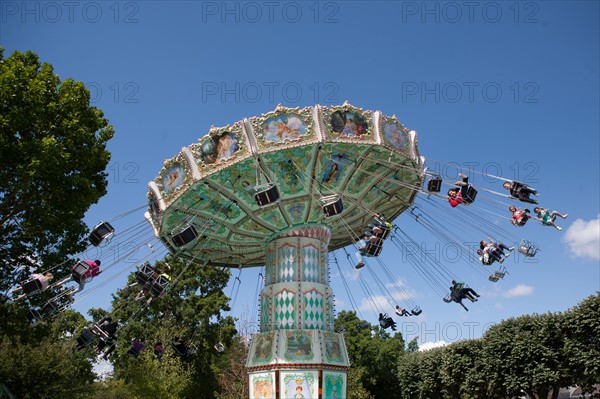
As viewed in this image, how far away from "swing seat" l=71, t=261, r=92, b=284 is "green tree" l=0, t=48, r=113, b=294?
2368mm

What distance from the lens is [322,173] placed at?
48.0 feet

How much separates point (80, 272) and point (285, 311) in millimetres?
5649

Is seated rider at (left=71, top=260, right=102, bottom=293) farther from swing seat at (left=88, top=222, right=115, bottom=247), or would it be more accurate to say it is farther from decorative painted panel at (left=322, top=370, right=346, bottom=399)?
decorative painted panel at (left=322, top=370, right=346, bottom=399)

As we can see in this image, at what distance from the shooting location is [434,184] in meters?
15.2

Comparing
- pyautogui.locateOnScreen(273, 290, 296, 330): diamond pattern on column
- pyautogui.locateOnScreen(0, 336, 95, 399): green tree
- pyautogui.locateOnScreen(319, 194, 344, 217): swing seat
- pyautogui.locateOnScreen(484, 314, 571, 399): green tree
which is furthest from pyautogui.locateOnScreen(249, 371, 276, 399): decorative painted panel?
pyautogui.locateOnScreen(0, 336, 95, 399): green tree

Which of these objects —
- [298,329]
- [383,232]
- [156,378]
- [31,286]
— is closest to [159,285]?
[31,286]

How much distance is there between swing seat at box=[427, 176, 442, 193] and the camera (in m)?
15.1

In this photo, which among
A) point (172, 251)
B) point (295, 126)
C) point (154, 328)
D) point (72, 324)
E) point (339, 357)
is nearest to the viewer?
point (295, 126)

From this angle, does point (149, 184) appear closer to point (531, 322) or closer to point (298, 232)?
point (298, 232)

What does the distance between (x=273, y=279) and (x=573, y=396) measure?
4311cm

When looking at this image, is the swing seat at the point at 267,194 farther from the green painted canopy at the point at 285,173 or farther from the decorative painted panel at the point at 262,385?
the decorative painted panel at the point at 262,385

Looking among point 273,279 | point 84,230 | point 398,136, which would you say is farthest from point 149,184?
point 398,136

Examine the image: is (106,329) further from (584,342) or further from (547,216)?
(584,342)

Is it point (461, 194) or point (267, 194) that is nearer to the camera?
point (267, 194)
